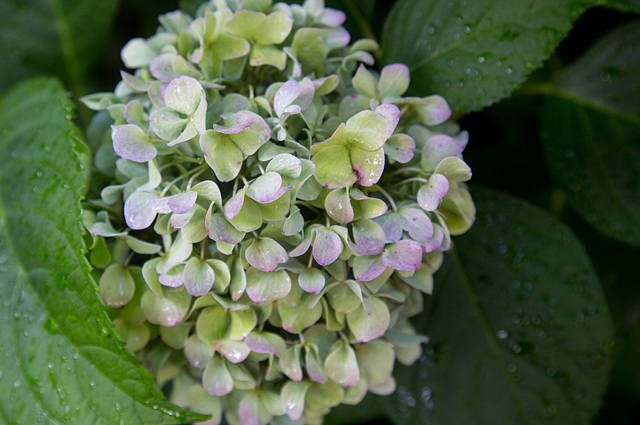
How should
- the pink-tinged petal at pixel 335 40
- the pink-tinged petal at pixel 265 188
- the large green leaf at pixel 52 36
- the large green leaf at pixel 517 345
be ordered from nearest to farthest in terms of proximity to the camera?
the pink-tinged petal at pixel 265 188
the pink-tinged petal at pixel 335 40
the large green leaf at pixel 517 345
the large green leaf at pixel 52 36

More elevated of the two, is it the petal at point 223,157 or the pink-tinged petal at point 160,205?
the petal at point 223,157

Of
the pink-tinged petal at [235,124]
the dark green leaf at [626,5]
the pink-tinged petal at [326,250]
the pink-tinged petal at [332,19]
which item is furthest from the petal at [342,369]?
the dark green leaf at [626,5]

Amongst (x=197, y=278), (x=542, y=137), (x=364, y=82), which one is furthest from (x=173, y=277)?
(x=542, y=137)

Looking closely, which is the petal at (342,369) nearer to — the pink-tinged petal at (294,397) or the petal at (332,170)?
the pink-tinged petal at (294,397)

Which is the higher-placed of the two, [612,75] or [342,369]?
[612,75]

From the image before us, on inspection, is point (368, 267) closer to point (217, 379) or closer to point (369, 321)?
point (369, 321)

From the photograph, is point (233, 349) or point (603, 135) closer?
point (233, 349)
